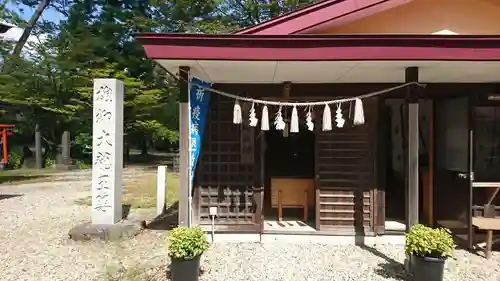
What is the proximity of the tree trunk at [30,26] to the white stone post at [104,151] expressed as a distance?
1752 centimetres

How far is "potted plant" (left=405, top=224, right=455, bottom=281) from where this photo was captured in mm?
4227

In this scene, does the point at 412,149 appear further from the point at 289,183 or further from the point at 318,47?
the point at 289,183

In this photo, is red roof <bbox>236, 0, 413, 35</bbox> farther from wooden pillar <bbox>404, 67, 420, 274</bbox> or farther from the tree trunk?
the tree trunk

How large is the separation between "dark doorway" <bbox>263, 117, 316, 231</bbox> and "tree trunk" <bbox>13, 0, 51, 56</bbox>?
18.2 m

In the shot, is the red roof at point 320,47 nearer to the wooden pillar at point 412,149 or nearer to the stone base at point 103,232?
the wooden pillar at point 412,149

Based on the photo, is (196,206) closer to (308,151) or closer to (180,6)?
(308,151)

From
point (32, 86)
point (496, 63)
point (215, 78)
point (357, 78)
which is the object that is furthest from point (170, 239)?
point (32, 86)

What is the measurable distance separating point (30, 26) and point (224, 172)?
2137 cm

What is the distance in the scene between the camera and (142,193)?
1192 cm

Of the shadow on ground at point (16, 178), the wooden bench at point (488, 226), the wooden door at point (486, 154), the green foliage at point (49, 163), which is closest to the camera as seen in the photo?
the wooden bench at point (488, 226)

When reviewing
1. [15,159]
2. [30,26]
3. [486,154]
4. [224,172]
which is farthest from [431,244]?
[30,26]

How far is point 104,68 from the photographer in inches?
775

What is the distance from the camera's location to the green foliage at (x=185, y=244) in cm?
421

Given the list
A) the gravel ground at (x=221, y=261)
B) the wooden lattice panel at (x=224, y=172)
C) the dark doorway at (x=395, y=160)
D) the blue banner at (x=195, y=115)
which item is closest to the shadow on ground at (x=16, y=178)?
the gravel ground at (x=221, y=261)
